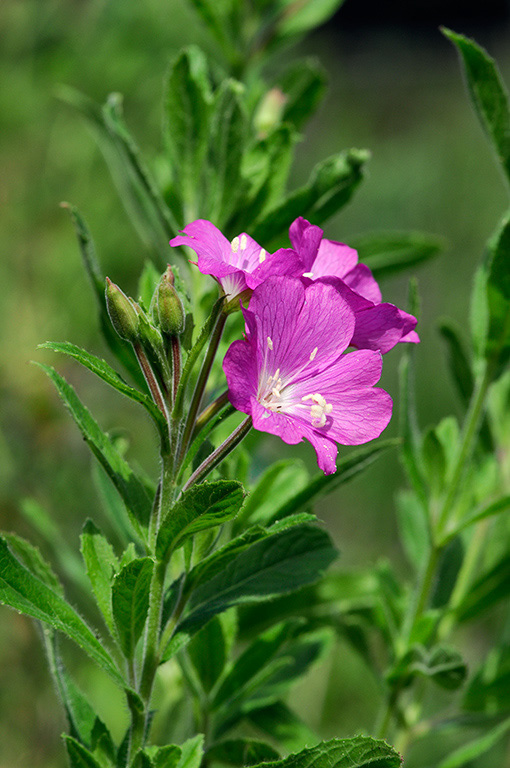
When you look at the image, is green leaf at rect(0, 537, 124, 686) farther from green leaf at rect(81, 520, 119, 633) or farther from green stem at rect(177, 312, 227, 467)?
green stem at rect(177, 312, 227, 467)

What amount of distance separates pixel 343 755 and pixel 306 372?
46cm

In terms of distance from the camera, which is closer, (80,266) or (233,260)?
(233,260)

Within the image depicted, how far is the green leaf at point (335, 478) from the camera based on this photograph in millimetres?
1024

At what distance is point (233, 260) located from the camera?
993 millimetres

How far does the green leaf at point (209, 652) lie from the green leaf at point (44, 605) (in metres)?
0.26

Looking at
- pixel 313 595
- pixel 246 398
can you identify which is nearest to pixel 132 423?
pixel 313 595

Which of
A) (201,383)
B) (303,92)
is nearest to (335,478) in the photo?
(201,383)

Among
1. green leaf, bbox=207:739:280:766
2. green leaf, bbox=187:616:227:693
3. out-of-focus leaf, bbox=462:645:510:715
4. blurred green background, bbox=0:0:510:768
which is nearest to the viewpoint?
green leaf, bbox=207:739:280:766

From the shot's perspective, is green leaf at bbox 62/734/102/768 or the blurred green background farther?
the blurred green background

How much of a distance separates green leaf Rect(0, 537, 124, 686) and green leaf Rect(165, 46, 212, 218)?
74cm

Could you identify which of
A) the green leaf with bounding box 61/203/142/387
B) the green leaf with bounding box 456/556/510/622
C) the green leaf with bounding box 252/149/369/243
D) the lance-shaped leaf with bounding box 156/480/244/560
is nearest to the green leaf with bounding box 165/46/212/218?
the green leaf with bounding box 252/149/369/243

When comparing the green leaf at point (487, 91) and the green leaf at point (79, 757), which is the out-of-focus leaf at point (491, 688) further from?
the green leaf at point (487, 91)

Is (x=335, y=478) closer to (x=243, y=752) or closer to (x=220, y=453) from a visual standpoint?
(x=220, y=453)

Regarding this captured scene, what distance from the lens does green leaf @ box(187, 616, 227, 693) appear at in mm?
1198
